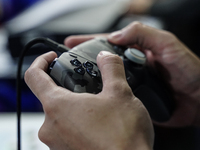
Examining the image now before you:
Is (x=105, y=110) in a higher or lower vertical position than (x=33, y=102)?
higher

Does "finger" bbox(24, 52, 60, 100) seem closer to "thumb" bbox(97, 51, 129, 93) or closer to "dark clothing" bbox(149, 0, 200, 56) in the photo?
"thumb" bbox(97, 51, 129, 93)

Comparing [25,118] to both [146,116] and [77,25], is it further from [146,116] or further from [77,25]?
[146,116]

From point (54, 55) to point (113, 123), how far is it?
142 millimetres

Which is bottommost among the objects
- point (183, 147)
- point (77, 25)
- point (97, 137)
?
point (183, 147)

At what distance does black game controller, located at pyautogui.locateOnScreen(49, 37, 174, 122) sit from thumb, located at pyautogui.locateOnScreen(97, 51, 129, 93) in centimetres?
2

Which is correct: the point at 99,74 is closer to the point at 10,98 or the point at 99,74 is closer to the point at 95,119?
the point at 95,119

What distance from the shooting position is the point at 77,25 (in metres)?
0.91

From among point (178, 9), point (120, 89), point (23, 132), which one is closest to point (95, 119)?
point (120, 89)

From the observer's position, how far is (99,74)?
0.34 metres

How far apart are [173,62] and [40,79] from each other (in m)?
0.33

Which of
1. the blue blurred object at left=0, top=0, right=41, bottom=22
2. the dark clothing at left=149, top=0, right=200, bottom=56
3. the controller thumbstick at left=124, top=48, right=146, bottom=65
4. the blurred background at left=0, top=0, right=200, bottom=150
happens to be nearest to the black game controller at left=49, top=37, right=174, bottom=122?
the controller thumbstick at left=124, top=48, right=146, bottom=65

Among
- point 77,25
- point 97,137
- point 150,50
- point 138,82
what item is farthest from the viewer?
point 77,25

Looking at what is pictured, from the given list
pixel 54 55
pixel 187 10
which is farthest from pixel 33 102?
pixel 187 10

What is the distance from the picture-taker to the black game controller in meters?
0.32
